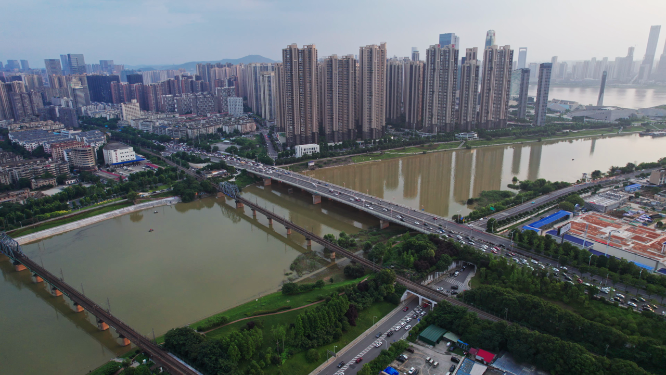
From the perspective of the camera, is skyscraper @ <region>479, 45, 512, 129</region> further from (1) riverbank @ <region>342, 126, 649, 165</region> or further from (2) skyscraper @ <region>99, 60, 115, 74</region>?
(2) skyscraper @ <region>99, 60, 115, 74</region>

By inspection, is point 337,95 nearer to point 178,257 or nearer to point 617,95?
point 178,257

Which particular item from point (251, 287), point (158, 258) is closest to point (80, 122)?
point (158, 258)

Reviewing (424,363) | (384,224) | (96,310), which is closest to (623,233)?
(384,224)

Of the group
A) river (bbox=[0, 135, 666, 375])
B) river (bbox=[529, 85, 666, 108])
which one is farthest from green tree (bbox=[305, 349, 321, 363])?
river (bbox=[529, 85, 666, 108])

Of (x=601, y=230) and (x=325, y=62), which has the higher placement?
(x=325, y=62)

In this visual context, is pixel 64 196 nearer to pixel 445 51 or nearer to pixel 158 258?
pixel 158 258

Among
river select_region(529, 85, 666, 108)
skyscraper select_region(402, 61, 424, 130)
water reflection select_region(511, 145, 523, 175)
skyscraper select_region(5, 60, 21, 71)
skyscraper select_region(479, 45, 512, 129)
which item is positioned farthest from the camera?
skyscraper select_region(5, 60, 21, 71)

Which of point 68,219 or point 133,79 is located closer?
point 68,219
